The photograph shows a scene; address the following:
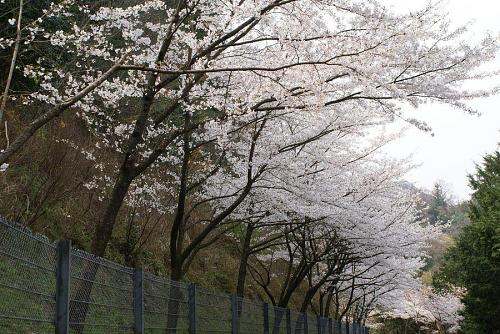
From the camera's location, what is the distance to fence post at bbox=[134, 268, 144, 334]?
5586 millimetres

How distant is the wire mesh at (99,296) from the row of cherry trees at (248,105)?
42.4 inches

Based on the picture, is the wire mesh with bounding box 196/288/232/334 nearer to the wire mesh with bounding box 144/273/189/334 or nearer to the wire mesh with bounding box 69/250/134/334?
the wire mesh with bounding box 144/273/189/334

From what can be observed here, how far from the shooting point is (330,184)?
39.9 feet

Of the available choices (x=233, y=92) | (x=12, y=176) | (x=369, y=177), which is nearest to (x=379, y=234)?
(x=369, y=177)

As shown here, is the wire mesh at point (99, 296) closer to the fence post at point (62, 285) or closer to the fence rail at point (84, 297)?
the fence rail at point (84, 297)

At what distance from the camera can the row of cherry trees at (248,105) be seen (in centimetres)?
684

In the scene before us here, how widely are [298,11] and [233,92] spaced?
7.93 ft

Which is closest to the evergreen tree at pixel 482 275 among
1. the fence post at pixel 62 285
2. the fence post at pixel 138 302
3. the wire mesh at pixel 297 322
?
the wire mesh at pixel 297 322

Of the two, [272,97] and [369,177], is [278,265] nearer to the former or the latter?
[369,177]

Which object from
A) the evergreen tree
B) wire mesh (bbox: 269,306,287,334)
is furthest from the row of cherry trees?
the evergreen tree

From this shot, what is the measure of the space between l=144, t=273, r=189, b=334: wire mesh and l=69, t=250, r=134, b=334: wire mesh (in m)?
0.52

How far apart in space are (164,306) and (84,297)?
2.01m

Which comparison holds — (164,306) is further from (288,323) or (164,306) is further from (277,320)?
(288,323)

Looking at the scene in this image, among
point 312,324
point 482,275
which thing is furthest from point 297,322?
point 482,275
